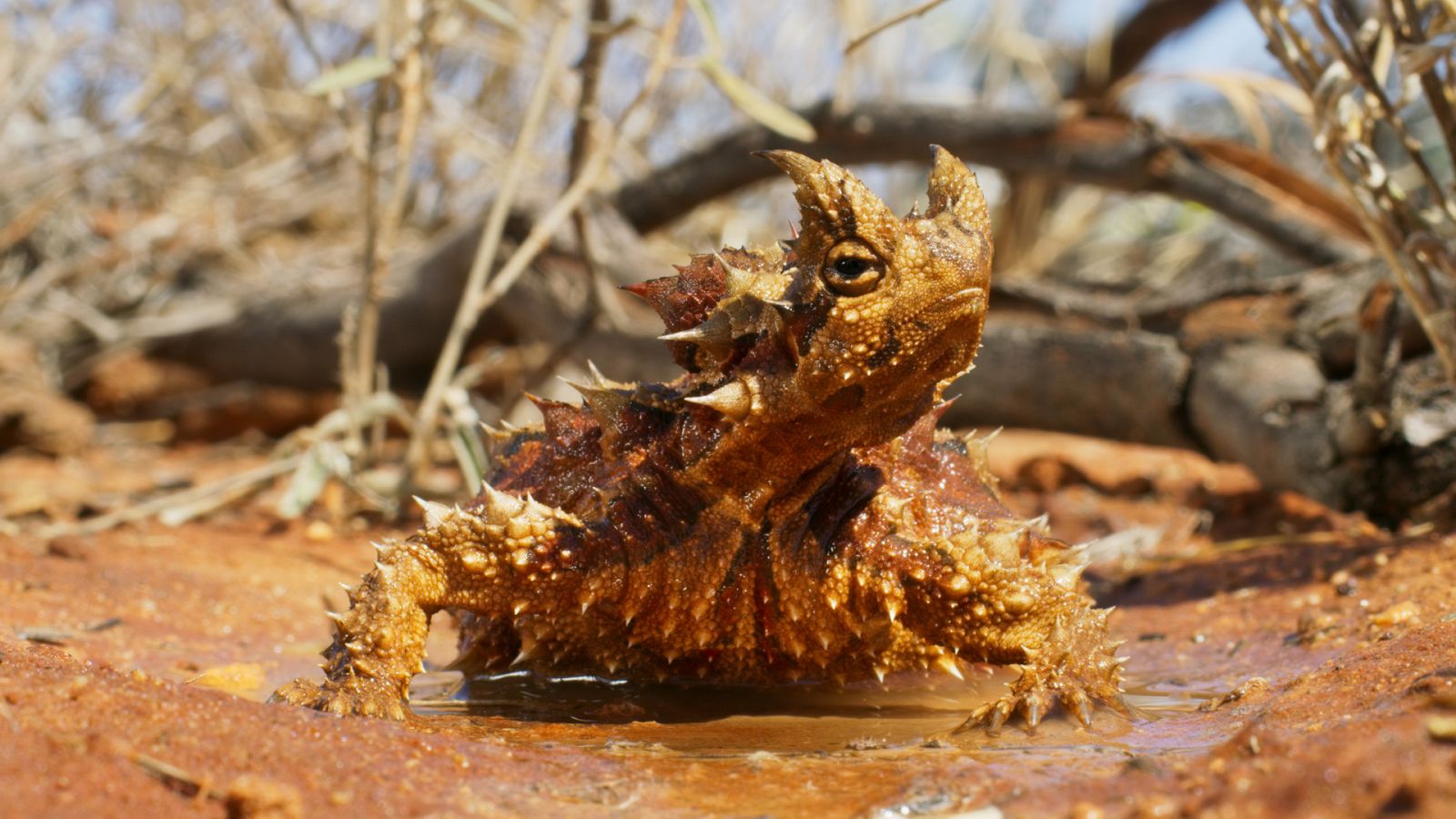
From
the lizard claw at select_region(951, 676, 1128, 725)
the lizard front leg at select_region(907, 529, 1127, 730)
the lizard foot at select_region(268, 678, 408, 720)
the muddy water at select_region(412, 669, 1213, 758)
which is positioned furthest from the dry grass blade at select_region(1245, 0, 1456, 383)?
the lizard foot at select_region(268, 678, 408, 720)

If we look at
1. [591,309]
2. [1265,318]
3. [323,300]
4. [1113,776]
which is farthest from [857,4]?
[1113,776]

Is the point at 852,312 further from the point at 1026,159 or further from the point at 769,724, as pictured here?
the point at 1026,159

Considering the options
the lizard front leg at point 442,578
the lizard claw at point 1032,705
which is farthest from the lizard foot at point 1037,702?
the lizard front leg at point 442,578

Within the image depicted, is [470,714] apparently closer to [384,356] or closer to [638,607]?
[638,607]

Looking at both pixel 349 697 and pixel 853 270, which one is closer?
pixel 853 270

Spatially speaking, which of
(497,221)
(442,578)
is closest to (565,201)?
(497,221)
